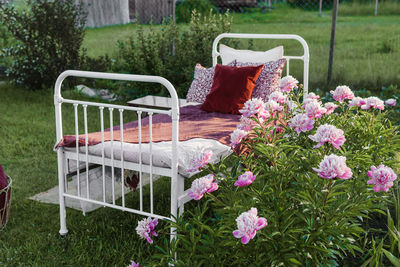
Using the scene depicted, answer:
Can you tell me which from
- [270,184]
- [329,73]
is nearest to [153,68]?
[329,73]

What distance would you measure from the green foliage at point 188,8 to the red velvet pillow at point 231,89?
369 centimetres

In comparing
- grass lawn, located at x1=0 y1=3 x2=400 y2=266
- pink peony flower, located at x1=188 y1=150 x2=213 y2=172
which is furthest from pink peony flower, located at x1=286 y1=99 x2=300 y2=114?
grass lawn, located at x1=0 y1=3 x2=400 y2=266

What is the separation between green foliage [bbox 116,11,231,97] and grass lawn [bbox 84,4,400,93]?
29 centimetres

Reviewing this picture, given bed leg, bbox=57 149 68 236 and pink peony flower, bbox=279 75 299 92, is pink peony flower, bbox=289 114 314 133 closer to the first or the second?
pink peony flower, bbox=279 75 299 92

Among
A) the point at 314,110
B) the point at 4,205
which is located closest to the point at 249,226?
the point at 314,110

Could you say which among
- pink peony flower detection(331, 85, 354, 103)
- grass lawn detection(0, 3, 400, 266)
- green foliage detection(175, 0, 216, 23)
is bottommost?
grass lawn detection(0, 3, 400, 266)

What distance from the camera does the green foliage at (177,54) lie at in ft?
18.3

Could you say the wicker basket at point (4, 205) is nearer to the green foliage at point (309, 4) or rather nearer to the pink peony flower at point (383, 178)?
the pink peony flower at point (383, 178)

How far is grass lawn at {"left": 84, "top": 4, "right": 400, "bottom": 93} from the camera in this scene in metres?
5.77

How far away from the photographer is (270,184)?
6.14 ft

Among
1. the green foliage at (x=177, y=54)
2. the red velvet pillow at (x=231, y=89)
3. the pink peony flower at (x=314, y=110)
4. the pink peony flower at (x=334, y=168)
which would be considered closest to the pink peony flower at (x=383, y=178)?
the pink peony flower at (x=334, y=168)

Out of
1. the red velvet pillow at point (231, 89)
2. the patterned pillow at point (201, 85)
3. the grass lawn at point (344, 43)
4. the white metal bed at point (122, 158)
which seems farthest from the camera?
the grass lawn at point (344, 43)

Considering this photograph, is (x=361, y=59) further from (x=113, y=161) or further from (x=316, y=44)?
(x=113, y=161)

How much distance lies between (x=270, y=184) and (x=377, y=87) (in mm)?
4336
